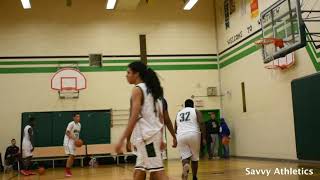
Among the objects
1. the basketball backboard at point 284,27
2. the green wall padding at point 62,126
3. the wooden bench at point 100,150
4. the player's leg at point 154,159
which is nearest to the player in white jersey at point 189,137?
the basketball backboard at point 284,27

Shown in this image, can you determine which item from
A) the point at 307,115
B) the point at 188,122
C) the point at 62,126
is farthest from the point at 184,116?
the point at 62,126

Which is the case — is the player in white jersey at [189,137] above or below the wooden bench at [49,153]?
above

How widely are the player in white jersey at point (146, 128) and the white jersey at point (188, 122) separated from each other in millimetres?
3676

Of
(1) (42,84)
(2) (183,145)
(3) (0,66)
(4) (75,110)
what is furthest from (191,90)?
(2) (183,145)

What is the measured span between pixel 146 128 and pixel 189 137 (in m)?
3.77

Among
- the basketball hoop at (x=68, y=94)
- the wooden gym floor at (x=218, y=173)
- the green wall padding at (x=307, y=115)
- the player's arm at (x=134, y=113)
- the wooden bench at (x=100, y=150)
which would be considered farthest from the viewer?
the basketball hoop at (x=68, y=94)

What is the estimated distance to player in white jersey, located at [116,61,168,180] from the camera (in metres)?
3.78

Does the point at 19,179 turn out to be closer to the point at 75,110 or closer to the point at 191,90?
the point at 75,110

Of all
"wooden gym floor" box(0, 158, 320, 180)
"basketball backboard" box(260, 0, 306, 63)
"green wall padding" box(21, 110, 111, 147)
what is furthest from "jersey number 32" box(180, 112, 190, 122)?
"green wall padding" box(21, 110, 111, 147)

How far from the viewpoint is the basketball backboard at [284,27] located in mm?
9672

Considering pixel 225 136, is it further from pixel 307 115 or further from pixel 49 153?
pixel 49 153

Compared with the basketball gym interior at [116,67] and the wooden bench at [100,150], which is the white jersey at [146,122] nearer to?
the basketball gym interior at [116,67]

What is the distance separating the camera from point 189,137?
7.52 meters

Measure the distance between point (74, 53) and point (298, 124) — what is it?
10.6 metres
